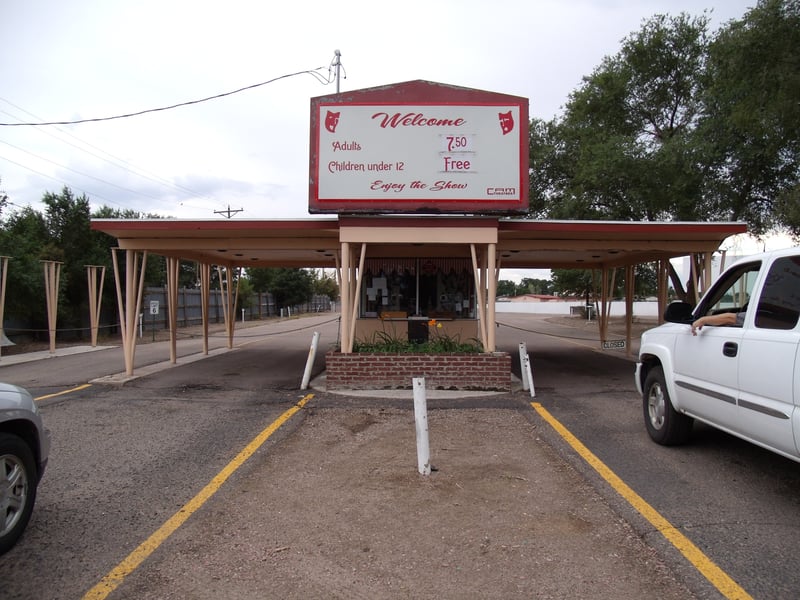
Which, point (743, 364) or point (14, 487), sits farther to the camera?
point (743, 364)

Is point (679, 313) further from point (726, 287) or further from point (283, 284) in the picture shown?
point (283, 284)

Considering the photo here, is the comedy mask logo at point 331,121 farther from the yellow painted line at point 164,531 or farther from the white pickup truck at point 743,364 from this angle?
the white pickup truck at point 743,364

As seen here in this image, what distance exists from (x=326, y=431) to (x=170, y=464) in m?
1.96

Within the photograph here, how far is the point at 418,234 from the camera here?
10.1 m

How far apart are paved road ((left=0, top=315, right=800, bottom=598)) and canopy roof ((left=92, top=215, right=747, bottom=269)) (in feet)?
9.17

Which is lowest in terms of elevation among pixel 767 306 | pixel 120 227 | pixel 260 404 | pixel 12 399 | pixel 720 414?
pixel 260 404

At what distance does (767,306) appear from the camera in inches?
179

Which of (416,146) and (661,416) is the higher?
(416,146)

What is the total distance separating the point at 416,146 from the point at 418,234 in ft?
5.44

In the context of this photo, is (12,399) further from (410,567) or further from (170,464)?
(410,567)

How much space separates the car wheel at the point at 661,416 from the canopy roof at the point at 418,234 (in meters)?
4.45

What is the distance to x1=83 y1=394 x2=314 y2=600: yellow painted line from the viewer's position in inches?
134

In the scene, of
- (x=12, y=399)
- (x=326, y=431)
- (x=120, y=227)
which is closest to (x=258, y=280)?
(x=120, y=227)

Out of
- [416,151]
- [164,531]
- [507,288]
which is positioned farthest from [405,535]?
[507,288]
